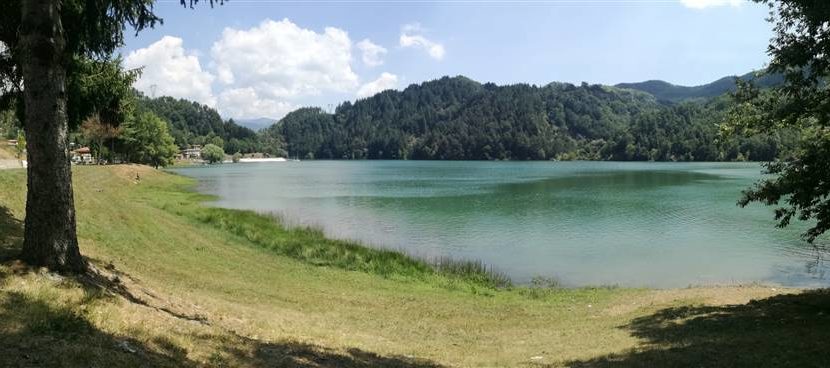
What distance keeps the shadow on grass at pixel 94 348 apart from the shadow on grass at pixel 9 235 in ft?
9.24

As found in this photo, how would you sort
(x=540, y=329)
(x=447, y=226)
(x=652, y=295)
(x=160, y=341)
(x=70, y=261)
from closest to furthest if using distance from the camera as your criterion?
(x=160, y=341)
(x=70, y=261)
(x=540, y=329)
(x=652, y=295)
(x=447, y=226)

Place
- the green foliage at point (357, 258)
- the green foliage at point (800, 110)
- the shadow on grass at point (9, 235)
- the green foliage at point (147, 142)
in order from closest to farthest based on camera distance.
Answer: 1. the shadow on grass at point (9, 235)
2. the green foliage at point (800, 110)
3. the green foliage at point (357, 258)
4. the green foliage at point (147, 142)

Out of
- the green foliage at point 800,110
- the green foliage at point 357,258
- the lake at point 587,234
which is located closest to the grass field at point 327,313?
the green foliage at point 357,258

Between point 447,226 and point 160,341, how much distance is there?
122 feet

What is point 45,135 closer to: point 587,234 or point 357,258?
point 357,258

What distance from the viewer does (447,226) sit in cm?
4569

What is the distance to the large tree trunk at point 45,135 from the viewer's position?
10.4 m

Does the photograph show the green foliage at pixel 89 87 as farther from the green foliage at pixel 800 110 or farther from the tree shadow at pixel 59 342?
the green foliage at pixel 800 110

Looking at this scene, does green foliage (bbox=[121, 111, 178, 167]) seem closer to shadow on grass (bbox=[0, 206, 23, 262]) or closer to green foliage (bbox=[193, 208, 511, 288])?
green foliage (bbox=[193, 208, 511, 288])

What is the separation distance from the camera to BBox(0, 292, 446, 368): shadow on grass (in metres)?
7.27

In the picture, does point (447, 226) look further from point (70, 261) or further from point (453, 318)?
point (70, 261)

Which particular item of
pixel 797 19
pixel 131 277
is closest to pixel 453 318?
pixel 131 277

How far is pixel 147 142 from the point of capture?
110m

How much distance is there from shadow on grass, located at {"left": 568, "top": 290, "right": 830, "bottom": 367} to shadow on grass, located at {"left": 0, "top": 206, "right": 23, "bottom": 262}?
12.3 m
